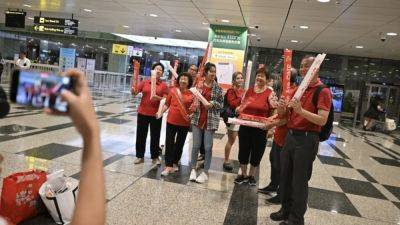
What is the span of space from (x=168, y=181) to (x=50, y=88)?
4.03 metres

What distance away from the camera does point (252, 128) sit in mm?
4668

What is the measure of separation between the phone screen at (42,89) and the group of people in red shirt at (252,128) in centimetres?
262

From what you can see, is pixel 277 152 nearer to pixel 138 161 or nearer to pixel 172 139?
pixel 172 139

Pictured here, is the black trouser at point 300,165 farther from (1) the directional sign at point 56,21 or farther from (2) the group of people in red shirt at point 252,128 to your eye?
(1) the directional sign at point 56,21

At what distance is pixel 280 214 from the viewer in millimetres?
3775

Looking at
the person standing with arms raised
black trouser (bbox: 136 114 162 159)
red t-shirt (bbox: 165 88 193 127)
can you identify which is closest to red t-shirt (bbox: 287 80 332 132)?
the person standing with arms raised

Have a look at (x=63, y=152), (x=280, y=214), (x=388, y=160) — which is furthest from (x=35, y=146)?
(x=388, y=160)

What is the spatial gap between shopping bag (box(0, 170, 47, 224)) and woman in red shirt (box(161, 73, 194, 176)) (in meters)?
1.89

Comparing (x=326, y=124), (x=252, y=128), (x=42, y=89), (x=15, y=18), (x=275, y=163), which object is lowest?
(x=275, y=163)

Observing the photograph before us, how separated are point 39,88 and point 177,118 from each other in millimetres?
4208

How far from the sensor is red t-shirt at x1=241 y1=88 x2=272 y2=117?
15.1 ft

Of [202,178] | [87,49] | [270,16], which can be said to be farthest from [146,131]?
[87,49]

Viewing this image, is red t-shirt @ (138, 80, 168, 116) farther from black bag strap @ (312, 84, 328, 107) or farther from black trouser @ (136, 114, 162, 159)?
black bag strap @ (312, 84, 328, 107)

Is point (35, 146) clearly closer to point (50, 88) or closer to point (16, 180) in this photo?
point (16, 180)
